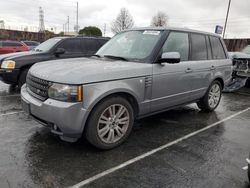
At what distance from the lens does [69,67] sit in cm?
350

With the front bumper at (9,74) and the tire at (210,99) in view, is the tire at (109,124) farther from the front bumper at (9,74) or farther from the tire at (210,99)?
the front bumper at (9,74)

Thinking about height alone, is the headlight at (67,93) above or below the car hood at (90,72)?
below

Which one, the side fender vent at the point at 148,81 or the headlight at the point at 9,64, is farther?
the headlight at the point at 9,64

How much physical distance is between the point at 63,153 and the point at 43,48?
5.14 meters

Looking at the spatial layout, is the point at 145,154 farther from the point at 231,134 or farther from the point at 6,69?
the point at 6,69

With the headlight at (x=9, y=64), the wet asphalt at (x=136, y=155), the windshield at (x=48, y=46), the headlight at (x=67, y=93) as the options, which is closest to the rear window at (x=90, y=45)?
the windshield at (x=48, y=46)

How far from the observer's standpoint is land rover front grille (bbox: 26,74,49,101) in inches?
131

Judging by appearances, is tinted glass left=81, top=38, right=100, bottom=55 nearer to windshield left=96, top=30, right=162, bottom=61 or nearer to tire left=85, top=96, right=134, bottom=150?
windshield left=96, top=30, right=162, bottom=61

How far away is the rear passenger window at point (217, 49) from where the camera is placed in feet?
18.2

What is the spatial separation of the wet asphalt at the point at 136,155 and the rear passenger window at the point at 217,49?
1.71 metres

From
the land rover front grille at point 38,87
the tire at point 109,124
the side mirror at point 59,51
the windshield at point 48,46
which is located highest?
the windshield at point 48,46

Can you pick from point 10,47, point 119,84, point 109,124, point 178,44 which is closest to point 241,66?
point 178,44

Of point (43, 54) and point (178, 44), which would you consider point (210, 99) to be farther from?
point (43, 54)

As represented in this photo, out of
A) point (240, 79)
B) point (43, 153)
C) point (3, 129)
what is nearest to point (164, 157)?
point (43, 153)
